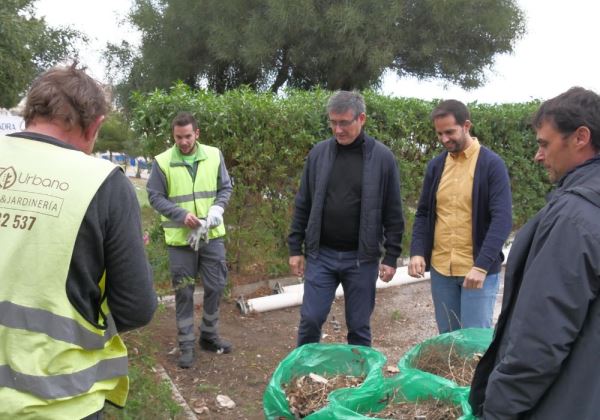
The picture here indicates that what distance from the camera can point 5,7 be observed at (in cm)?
960

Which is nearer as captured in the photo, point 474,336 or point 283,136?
point 474,336

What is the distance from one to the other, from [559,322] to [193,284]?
11.4ft

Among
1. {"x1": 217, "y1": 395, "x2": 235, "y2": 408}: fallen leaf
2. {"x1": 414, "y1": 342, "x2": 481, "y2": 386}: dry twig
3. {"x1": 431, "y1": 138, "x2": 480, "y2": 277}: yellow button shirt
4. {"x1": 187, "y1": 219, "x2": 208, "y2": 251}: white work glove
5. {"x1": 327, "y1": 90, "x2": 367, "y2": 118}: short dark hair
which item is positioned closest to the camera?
{"x1": 414, "y1": 342, "x2": 481, "y2": 386}: dry twig

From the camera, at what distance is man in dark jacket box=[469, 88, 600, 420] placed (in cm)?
160

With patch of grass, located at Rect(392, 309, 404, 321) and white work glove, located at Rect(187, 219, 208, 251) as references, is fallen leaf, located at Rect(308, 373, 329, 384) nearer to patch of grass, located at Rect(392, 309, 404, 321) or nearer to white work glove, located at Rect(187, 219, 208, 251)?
white work glove, located at Rect(187, 219, 208, 251)

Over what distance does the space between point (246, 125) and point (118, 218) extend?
4.47m

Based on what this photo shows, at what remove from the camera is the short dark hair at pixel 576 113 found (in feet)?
5.84

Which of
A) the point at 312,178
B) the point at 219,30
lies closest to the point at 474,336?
the point at 312,178

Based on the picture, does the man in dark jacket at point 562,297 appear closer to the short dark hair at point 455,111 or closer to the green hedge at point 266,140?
the short dark hair at point 455,111

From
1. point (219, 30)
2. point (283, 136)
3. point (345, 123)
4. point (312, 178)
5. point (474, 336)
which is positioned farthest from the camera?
point (219, 30)

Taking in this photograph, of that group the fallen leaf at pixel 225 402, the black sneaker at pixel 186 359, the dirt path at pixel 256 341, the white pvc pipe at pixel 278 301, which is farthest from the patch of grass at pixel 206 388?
the white pvc pipe at pixel 278 301

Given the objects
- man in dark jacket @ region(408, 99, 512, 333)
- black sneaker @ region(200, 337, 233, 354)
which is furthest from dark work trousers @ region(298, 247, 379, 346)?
black sneaker @ region(200, 337, 233, 354)

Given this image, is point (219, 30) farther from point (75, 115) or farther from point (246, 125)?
point (75, 115)

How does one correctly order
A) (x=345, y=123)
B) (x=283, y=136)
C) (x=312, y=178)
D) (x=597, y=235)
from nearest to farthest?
1. (x=597, y=235)
2. (x=345, y=123)
3. (x=312, y=178)
4. (x=283, y=136)
